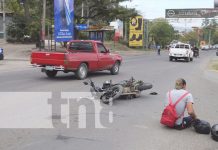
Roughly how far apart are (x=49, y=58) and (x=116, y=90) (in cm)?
717

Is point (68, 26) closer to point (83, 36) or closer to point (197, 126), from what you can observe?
point (83, 36)

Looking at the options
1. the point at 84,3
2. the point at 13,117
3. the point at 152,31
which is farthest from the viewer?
the point at 152,31

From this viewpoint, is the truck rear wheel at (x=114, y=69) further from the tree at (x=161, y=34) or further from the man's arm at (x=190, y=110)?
the tree at (x=161, y=34)

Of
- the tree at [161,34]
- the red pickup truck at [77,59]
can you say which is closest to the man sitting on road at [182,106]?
the red pickup truck at [77,59]

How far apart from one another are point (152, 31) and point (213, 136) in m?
105

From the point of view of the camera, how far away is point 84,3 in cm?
4753

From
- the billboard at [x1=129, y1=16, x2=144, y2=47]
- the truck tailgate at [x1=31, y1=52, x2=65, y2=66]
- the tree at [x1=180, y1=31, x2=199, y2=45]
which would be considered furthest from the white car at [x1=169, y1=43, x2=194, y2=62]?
the tree at [x1=180, y1=31, x2=199, y2=45]

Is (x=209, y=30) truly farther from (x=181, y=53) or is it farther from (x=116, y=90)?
(x=116, y=90)

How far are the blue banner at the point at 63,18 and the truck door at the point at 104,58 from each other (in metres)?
16.2

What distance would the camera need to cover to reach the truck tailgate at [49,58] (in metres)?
18.5

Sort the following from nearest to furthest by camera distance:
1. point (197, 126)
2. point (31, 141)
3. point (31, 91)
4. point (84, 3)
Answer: point (31, 141)
point (197, 126)
point (31, 91)
point (84, 3)

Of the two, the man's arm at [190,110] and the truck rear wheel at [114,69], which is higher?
the man's arm at [190,110]

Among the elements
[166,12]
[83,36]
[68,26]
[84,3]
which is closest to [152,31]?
[166,12]

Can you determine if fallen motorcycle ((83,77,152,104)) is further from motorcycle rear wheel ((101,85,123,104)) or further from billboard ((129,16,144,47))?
billboard ((129,16,144,47))
